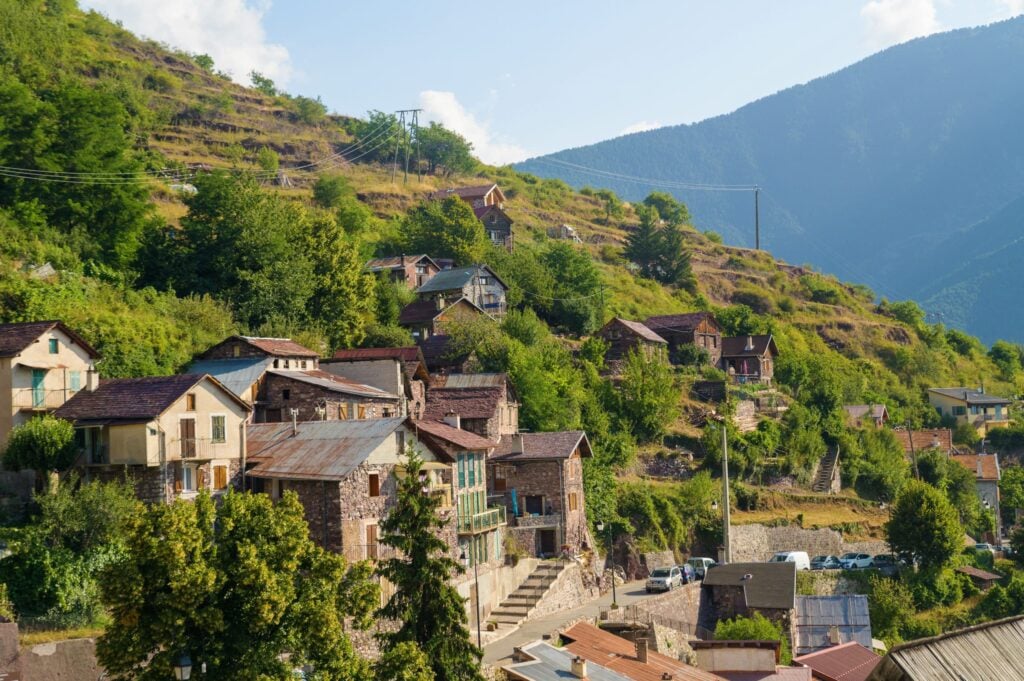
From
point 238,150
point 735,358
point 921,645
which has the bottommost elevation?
point 921,645

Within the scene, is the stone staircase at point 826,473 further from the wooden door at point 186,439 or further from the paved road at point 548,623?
the wooden door at point 186,439

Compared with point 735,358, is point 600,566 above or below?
below

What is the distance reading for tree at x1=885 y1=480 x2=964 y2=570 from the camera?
2783 inches

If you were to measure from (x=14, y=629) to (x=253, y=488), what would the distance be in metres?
12.2

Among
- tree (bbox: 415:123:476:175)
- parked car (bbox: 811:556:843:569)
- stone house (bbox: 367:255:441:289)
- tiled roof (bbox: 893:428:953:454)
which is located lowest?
parked car (bbox: 811:556:843:569)

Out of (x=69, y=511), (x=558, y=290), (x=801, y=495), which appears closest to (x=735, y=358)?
(x=558, y=290)

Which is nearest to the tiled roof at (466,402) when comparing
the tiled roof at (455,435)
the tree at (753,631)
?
the tiled roof at (455,435)

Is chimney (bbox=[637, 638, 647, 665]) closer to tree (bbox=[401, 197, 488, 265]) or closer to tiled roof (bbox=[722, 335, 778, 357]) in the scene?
tree (bbox=[401, 197, 488, 265])

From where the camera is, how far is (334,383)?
54344mm

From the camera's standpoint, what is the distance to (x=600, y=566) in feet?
197

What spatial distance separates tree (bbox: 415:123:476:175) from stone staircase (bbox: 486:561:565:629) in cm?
9750

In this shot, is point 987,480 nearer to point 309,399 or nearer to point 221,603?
point 309,399

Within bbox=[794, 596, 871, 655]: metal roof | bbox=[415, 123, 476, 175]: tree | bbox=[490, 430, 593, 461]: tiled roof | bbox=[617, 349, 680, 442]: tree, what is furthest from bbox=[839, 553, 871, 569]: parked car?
bbox=[415, 123, 476, 175]: tree

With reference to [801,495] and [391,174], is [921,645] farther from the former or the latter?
[391,174]
